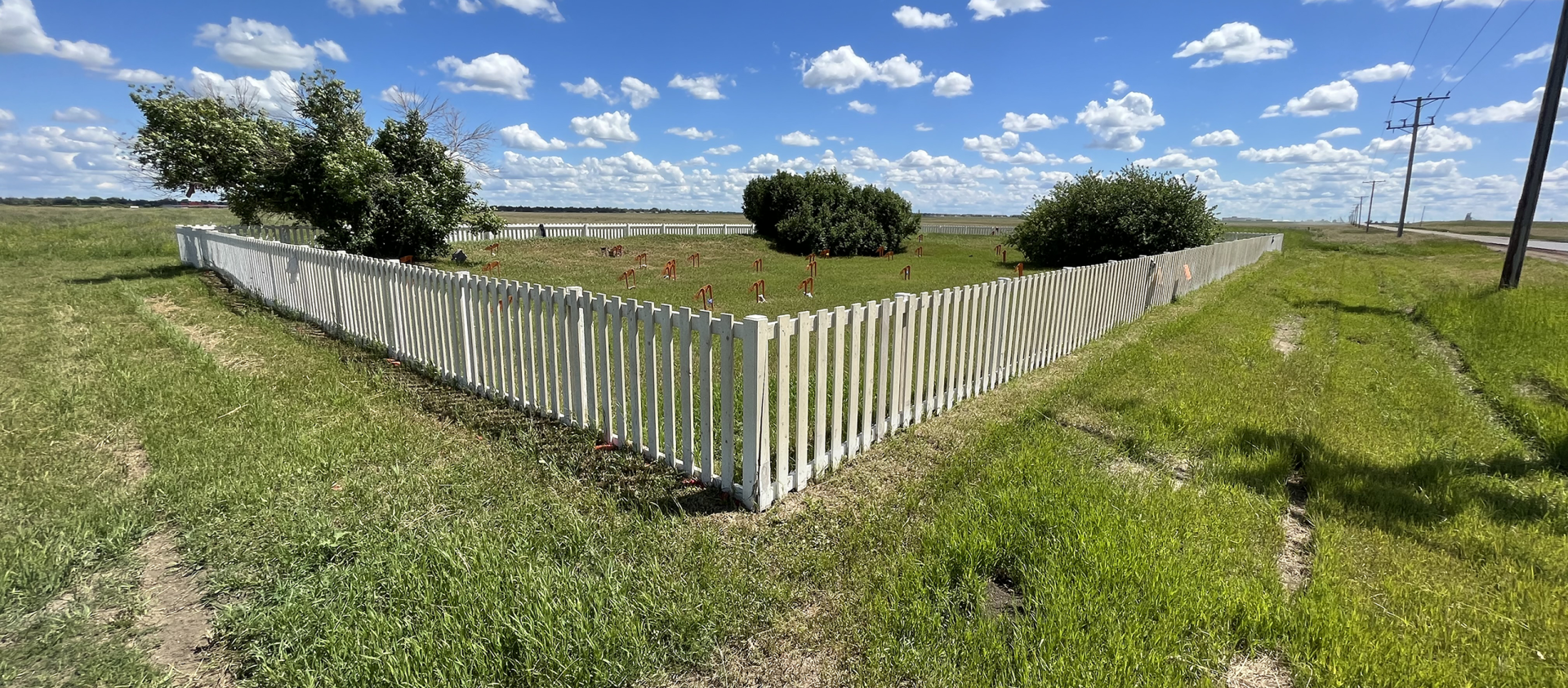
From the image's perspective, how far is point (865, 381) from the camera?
424cm

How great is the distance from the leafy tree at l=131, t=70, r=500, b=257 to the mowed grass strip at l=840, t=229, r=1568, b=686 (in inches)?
641

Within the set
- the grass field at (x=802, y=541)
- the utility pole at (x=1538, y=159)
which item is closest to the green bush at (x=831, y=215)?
the utility pole at (x=1538, y=159)

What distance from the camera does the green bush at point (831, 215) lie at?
2898 centimetres

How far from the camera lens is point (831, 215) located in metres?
29.4

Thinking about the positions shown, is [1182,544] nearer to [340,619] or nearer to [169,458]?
[340,619]

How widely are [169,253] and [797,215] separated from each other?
2099 cm

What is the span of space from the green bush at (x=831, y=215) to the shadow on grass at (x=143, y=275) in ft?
67.2

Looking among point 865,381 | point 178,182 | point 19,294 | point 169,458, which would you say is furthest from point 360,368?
point 178,182

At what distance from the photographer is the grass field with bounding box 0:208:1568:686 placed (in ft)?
7.60

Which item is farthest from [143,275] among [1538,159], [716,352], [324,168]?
[1538,159]

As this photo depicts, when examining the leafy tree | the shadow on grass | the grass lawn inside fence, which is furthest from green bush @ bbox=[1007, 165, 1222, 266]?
the shadow on grass

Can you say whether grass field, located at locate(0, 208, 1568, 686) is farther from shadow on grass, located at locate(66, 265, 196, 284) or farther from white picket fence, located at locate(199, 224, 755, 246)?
white picket fence, located at locate(199, 224, 755, 246)

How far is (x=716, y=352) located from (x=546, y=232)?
22.4 metres

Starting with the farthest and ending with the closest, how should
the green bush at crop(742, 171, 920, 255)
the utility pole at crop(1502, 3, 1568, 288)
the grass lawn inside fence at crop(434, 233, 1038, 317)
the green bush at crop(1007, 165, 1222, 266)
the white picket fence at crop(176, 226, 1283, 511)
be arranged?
the green bush at crop(742, 171, 920, 255) → the green bush at crop(1007, 165, 1222, 266) → the grass lawn inside fence at crop(434, 233, 1038, 317) → the utility pole at crop(1502, 3, 1568, 288) → the white picket fence at crop(176, 226, 1283, 511)
